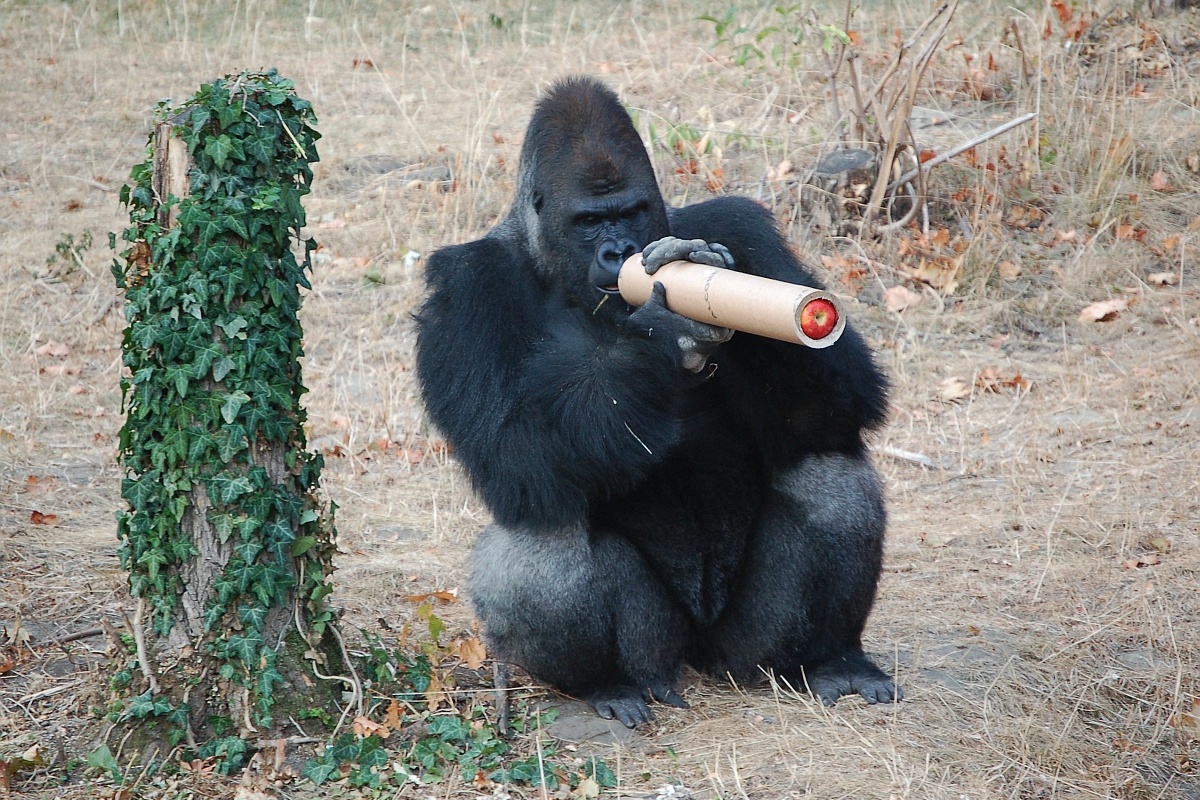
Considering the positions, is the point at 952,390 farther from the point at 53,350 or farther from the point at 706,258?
the point at 53,350

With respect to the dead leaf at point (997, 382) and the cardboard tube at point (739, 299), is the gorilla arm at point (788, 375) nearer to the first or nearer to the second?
the cardboard tube at point (739, 299)

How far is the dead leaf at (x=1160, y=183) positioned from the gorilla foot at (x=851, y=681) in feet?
20.3

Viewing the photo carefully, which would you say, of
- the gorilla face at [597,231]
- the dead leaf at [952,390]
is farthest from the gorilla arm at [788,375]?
the dead leaf at [952,390]

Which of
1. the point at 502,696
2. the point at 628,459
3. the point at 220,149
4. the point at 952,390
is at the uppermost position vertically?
the point at 220,149

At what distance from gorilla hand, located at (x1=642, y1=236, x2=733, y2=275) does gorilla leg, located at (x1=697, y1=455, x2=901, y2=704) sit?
39.0 inches

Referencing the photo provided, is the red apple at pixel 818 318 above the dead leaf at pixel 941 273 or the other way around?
above

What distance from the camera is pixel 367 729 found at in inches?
143

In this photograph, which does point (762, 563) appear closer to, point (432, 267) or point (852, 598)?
point (852, 598)

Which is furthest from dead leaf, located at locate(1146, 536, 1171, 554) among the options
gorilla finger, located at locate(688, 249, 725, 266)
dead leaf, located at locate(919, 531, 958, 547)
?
gorilla finger, located at locate(688, 249, 725, 266)

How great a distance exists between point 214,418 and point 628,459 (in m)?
1.23

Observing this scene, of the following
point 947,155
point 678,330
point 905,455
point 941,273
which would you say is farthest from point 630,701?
point 947,155

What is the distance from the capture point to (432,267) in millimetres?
4109

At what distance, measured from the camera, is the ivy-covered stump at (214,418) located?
3.49 meters

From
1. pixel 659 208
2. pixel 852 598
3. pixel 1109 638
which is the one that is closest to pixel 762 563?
pixel 852 598
